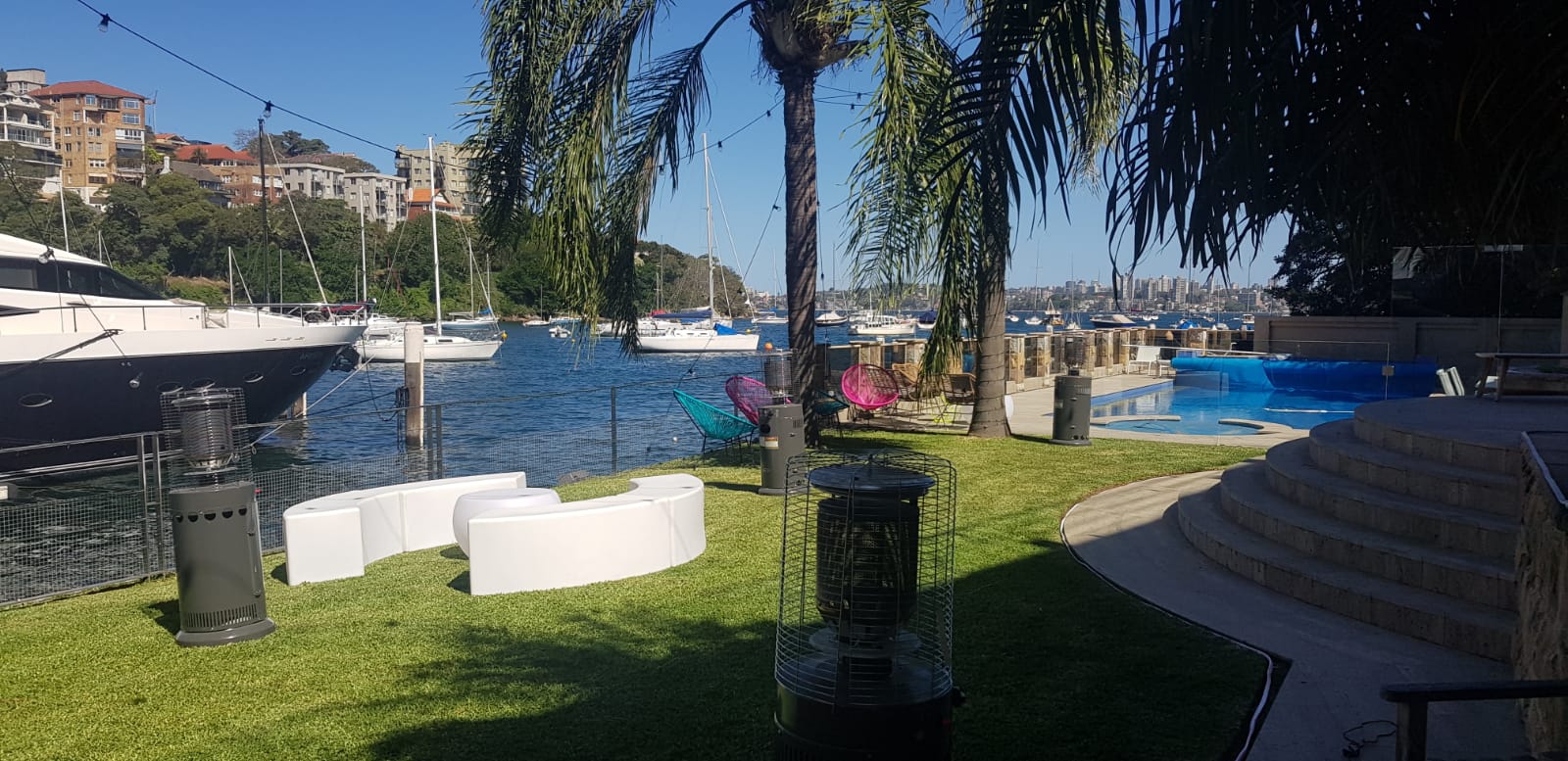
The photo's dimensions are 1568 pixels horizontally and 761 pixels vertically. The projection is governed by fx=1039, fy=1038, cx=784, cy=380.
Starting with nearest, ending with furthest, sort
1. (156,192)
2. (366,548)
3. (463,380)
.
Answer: (366,548) → (156,192) → (463,380)

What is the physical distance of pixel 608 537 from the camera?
7195 millimetres

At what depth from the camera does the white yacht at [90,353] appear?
64.0 feet

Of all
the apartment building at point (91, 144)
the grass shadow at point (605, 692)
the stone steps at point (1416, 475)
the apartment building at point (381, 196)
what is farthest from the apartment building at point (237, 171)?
the stone steps at point (1416, 475)

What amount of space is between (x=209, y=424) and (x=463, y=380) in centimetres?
4045

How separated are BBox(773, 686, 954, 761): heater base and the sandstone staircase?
147 inches

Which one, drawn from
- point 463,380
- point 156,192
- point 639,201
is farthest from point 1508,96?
point 463,380

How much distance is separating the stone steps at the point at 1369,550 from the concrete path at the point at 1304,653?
436mm

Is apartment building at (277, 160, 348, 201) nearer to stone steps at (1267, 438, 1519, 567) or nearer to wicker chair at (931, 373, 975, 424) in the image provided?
wicker chair at (931, 373, 975, 424)

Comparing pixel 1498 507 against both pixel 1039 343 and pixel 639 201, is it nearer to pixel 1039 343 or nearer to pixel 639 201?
pixel 639 201

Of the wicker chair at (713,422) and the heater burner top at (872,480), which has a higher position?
the heater burner top at (872,480)

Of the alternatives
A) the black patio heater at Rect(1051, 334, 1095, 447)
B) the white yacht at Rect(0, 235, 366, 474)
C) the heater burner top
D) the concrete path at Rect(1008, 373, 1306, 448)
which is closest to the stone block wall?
the heater burner top

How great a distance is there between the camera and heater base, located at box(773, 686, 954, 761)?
9.66 feet

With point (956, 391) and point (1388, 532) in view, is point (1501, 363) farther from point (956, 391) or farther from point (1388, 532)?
point (956, 391)

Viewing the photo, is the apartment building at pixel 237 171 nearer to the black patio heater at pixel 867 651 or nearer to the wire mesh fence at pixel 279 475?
the wire mesh fence at pixel 279 475
